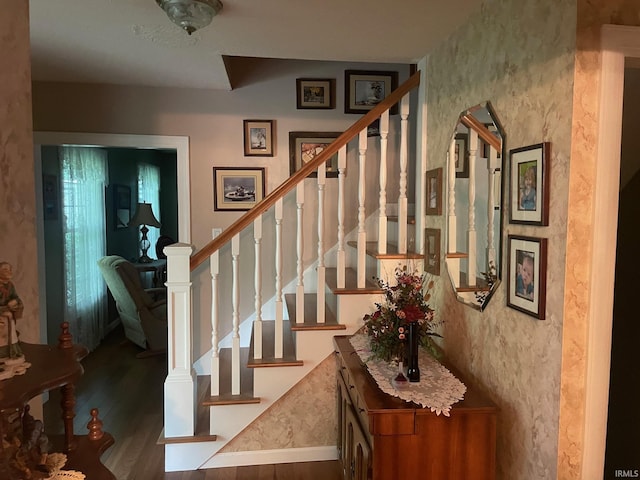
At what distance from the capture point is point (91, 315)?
4504 millimetres

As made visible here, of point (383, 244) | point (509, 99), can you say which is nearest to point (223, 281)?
point (383, 244)

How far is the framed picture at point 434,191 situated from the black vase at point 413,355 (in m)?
0.80

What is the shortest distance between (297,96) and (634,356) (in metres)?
2.79

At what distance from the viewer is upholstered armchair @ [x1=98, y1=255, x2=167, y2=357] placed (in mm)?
3947

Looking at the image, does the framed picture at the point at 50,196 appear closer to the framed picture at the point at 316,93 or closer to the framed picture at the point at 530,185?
the framed picture at the point at 316,93

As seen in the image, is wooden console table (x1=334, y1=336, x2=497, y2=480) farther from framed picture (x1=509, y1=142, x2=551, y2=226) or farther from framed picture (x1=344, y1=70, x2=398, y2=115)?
framed picture (x1=344, y1=70, x2=398, y2=115)

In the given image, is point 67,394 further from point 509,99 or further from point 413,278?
point 509,99

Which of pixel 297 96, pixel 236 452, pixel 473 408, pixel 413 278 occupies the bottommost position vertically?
pixel 236 452

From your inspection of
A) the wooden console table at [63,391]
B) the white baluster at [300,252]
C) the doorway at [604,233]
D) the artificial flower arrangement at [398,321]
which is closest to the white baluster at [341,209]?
the white baluster at [300,252]

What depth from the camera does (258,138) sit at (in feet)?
11.0

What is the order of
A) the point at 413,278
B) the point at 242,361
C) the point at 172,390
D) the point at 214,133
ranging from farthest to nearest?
the point at 214,133 < the point at 242,361 < the point at 172,390 < the point at 413,278

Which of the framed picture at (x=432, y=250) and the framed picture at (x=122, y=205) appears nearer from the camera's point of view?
the framed picture at (x=432, y=250)

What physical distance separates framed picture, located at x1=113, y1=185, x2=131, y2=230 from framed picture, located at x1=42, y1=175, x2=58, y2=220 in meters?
1.46

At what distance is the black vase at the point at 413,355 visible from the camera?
1.75 m
